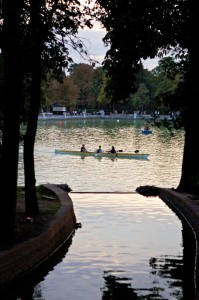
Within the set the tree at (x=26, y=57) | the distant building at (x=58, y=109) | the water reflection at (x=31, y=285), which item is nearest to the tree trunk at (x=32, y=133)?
the tree at (x=26, y=57)

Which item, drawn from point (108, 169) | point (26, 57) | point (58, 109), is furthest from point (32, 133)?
point (58, 109)

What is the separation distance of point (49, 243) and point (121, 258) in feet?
7.29

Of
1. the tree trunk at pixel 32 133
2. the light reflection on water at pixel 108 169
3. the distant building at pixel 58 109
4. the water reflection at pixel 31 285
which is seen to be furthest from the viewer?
the distant building at pixel 58 109

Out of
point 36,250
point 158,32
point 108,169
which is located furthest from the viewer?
point 108,169

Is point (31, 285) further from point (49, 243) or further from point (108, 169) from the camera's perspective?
point (108, 169)

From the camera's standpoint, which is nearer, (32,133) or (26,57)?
(26,57)

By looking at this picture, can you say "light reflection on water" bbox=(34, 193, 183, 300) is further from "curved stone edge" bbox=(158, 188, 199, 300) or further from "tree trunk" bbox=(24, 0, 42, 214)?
"tree trunk" bbox=(24, 0, 42, 214)

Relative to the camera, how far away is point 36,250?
16.6 metres

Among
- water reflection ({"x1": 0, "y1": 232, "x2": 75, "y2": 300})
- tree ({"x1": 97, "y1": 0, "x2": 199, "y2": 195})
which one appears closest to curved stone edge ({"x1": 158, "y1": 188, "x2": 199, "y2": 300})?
tree ({"x1": 97, "y1": 0, "x2": 199, "y2": 195})

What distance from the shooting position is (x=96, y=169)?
59500mm

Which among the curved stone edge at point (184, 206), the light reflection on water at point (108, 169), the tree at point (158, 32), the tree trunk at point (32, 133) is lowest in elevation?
the light reflection on water at point (108, 169)

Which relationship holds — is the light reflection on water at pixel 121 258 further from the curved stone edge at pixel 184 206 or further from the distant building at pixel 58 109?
the distant building at pixel 58 109

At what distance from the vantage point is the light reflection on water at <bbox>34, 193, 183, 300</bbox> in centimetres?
1477

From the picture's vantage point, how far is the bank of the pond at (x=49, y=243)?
14.4 metres
